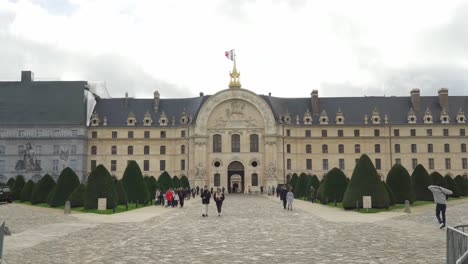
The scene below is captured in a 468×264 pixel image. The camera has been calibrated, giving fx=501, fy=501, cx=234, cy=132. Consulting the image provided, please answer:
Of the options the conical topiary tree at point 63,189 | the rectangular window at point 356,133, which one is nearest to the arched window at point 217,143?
the rectangular window at point 356,133

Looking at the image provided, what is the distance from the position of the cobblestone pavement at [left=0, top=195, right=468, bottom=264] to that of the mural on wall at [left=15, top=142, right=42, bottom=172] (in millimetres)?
58900

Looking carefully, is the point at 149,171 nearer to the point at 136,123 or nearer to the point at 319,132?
the point at 136,123

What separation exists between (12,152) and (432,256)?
76.3m

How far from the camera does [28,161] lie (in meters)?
78.6

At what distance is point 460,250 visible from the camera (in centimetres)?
974

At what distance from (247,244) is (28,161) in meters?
69.8

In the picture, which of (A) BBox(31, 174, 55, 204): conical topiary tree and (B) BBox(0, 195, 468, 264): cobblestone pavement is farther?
(A) BBox(31, 174, 55, 204): conical topiary tree

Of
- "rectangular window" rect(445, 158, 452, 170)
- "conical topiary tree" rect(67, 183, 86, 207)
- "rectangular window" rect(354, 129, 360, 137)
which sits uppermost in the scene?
"rectangular window" rect(354, 129, 360, 137)

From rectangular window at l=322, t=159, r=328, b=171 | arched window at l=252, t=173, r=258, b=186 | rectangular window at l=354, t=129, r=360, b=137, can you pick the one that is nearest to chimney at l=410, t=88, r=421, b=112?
rectangular window at l=354, t=129, r=360, b=137

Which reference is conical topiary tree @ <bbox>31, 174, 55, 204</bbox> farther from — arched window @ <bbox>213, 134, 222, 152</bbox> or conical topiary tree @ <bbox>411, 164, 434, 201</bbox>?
arched window @ <bbox>213, 134, 222, 152</bbox>

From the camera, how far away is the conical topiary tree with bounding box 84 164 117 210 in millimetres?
34562

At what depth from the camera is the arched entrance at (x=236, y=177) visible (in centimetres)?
8025

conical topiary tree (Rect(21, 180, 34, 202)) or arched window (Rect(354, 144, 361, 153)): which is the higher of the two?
arched window (Rect(354, 144, 361, 153))

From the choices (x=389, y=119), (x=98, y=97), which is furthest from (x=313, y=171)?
(x=98, y=97)
